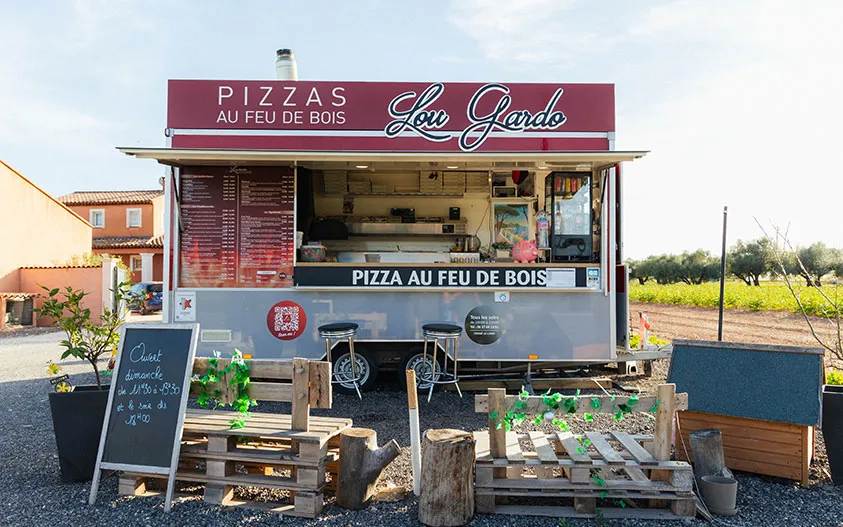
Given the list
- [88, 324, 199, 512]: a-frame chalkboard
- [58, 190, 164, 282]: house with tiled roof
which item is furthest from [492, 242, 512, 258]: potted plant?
[58, 190, 164, 282]: house with tiled roof

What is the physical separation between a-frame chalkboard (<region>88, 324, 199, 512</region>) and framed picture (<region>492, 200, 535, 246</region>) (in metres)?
5.54

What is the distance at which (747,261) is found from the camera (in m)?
36.8

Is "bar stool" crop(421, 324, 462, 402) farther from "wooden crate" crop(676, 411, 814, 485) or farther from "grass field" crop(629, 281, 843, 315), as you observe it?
"grass field" crop(629, 281, 843, 315)

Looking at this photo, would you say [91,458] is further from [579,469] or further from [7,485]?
[579,469]

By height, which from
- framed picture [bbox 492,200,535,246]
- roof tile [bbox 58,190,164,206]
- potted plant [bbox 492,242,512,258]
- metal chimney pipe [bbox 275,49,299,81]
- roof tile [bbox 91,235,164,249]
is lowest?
potted plant [bbox 492,242,512,258]

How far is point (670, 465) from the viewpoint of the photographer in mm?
3477

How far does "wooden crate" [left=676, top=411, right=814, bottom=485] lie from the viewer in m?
4.01

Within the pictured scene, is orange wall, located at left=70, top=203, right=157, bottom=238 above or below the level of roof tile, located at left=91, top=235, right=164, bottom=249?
above

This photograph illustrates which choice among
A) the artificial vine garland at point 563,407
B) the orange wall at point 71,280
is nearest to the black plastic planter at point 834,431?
the artificial vine garland at point 563,407

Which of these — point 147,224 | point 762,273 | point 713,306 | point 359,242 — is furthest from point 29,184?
point 762,273

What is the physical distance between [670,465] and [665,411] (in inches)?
13.2

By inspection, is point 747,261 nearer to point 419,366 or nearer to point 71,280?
point 419,366

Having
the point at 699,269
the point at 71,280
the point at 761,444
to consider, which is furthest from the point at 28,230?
the point at 699,269

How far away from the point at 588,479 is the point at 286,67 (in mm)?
6468
